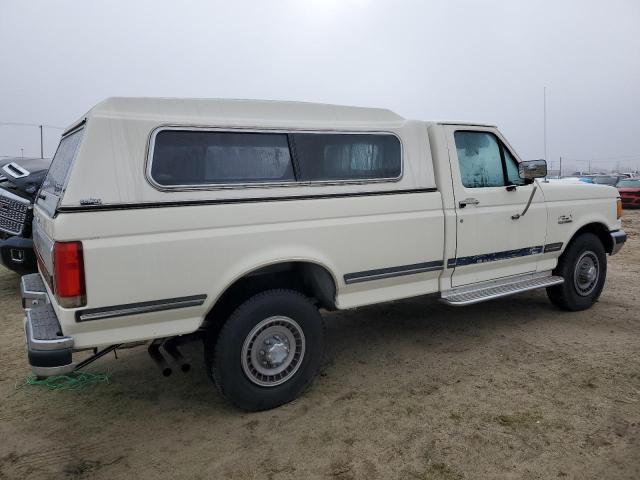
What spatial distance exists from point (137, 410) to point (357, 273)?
6.46 feet

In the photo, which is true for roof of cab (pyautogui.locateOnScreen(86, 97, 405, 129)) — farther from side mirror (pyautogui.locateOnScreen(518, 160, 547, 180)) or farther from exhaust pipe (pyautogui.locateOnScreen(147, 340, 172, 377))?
exhaust pipe (pyautogui.locateOnScreen(147, 340, 172, 377))

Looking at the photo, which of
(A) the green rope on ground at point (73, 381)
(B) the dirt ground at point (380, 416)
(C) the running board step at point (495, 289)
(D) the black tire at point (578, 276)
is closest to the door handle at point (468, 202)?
(C) the running board step at point (495, 289)

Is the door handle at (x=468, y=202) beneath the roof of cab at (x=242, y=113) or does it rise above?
beneath

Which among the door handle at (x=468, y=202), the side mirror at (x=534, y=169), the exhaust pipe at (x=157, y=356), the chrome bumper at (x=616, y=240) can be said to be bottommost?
the exhaust pipe at (x=157, y=356)

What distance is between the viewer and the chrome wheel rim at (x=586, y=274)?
217 inches

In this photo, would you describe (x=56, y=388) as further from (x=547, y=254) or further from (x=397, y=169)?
A: (x=547, y=254)

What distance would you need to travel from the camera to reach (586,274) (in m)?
5.57

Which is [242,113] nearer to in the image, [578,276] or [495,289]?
[495,289]

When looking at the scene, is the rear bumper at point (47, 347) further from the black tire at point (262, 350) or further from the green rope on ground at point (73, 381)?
the green rope on ground at point (73, 381)

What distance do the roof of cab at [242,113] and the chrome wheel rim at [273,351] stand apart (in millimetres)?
1443

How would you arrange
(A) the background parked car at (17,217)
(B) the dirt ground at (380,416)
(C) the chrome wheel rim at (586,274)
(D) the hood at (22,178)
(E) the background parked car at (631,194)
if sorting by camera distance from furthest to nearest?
(E) the background parked car at (631,194), (D) the hood at (22,178), (A) the background parked car at (17,217), (C) the chrome wheel rim at (586,274), (B) the dirt ground at (380,416)

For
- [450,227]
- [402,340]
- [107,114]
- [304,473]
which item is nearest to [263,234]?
[107,114]

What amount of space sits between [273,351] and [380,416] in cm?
88

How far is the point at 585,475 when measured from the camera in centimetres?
270
